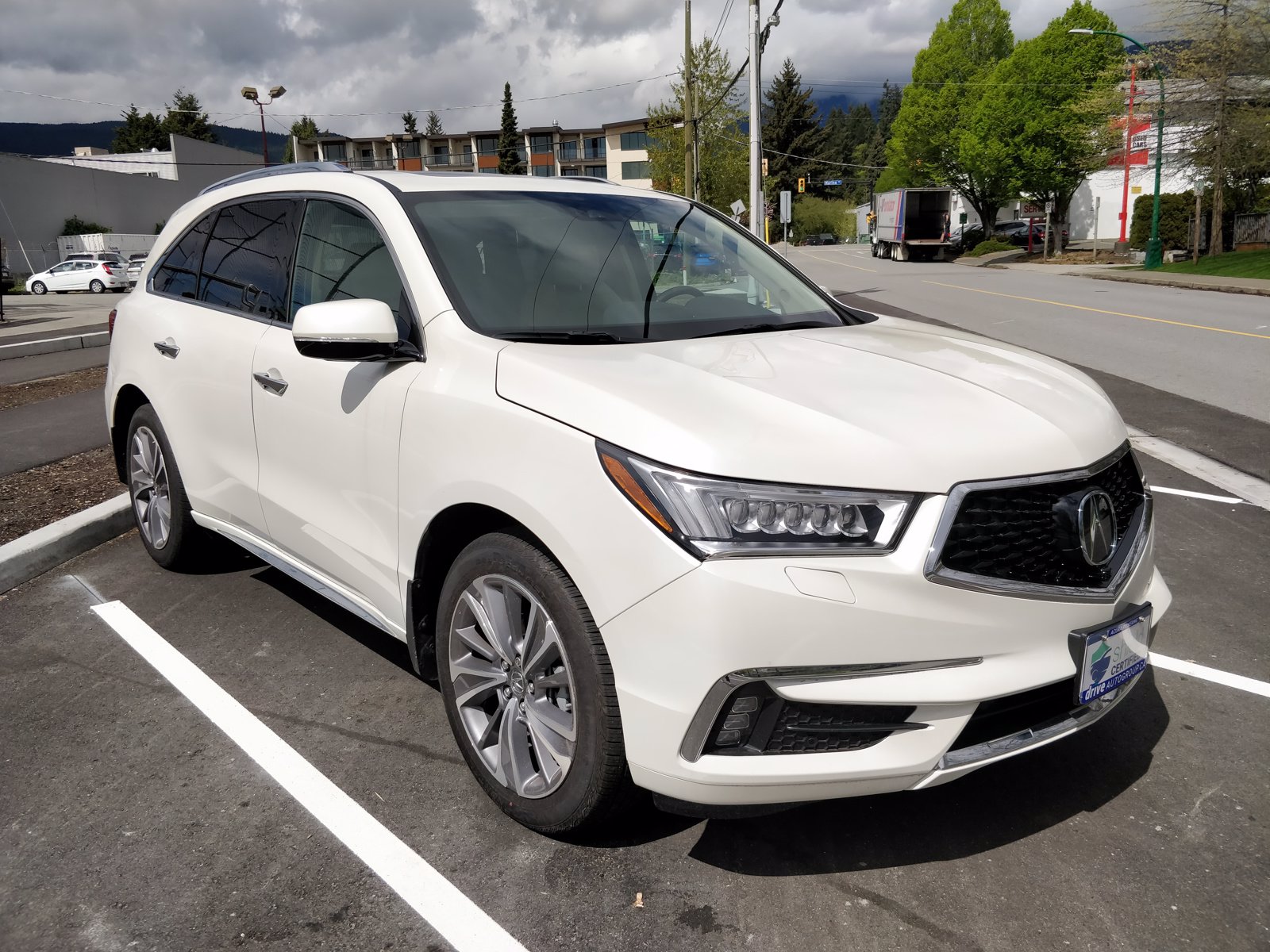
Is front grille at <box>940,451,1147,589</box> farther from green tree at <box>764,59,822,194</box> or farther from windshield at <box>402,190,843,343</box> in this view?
green tree at <box>764,59,822,194</box>

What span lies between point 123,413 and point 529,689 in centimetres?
347

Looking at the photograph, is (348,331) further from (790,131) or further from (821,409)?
(790,131)

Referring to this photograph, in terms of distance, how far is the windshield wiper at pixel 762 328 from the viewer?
331 cm

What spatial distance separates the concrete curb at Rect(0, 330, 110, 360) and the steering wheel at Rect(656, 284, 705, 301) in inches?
590

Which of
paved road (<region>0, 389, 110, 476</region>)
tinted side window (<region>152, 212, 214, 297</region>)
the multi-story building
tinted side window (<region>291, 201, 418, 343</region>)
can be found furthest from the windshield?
the multi-story building

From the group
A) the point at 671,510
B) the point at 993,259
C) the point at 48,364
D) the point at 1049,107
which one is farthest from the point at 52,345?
the point at 1049,107

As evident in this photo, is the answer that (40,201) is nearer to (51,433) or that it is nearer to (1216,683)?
(51,433)

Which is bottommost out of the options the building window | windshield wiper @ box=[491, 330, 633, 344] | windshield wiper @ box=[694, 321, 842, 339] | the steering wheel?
windshield wiper @ box=[694, 321, 842, 339]

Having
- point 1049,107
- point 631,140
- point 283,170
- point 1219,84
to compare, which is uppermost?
point 631,140

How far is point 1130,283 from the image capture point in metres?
30.0

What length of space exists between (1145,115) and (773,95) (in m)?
74.6

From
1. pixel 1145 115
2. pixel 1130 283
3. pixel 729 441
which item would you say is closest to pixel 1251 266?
pixel 1130 283

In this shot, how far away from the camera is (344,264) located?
365cm

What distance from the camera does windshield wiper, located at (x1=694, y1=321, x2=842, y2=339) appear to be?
10.9 ft
